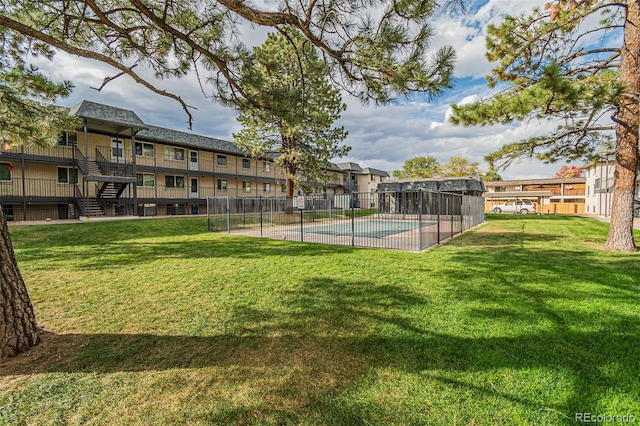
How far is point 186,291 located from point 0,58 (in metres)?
5.05

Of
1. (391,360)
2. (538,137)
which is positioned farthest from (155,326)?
(538,137)

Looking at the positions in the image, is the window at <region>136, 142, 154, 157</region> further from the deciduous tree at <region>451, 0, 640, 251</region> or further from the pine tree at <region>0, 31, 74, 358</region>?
the deciduous tree at <region>451, 0, 640, 251</region>

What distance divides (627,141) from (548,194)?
4007cm

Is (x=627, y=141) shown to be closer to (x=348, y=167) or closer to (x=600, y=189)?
(x=600, y=189)

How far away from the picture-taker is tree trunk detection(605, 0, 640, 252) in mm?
7375

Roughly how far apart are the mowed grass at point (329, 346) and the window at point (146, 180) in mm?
17945

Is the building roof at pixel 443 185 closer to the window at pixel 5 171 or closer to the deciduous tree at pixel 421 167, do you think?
the window at pixel 5 171

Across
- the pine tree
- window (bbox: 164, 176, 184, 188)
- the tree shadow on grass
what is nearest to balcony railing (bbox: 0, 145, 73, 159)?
window (bbox: 164, 176, 184, 188)

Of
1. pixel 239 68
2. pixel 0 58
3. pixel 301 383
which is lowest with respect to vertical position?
pixel 301 383

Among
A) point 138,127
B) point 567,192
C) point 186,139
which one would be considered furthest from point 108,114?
point 567,192

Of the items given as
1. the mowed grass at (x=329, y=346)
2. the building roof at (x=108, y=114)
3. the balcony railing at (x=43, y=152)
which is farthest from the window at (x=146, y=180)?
the mowed grass at (x=329, y=346)

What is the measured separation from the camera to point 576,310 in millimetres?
3996

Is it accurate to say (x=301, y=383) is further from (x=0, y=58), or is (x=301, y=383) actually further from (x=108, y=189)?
(x=108, y=189)

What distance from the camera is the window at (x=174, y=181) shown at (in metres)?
24.1
